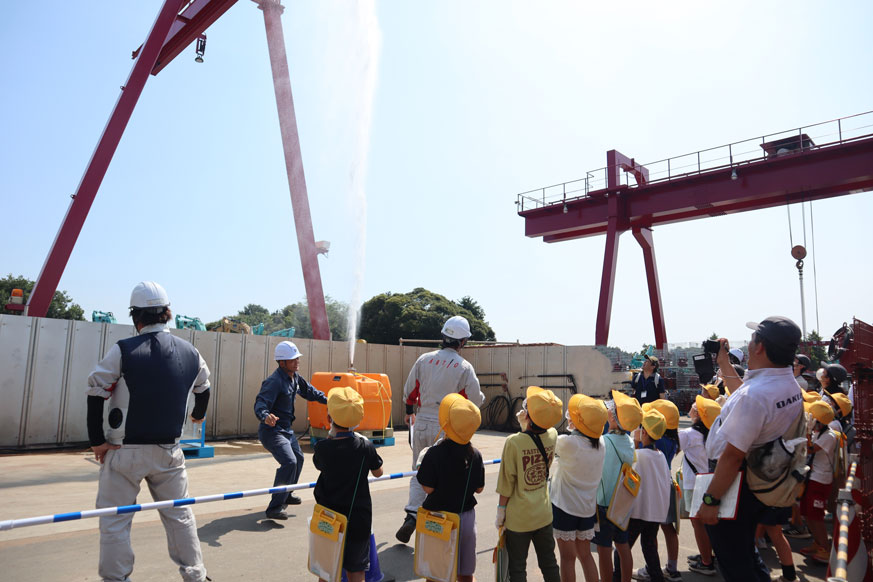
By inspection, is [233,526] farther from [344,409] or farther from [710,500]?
[710,500]

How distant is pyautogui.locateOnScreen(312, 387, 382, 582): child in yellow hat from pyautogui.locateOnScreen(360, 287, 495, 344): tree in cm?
3983

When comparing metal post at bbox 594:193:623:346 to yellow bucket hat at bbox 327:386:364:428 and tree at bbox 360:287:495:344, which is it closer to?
yellow bucket hat at bbox 327:386:364:428

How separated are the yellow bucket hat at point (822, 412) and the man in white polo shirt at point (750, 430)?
2.93m

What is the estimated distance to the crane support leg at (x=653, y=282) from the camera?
22328mm

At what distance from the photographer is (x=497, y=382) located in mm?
17422

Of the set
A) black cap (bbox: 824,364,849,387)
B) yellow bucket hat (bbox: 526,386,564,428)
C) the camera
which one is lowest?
yellow bucket hat (bbox: 526,386,564,428)

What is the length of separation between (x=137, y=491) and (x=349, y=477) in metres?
1.45

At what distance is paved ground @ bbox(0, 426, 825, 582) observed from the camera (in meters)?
4.20

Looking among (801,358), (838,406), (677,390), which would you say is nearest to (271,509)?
(838,406)

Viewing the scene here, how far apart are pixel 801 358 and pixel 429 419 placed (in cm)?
536

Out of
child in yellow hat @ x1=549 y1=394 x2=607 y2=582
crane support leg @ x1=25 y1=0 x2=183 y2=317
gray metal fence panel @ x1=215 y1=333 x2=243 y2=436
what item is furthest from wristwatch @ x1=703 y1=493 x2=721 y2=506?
crane support leg @ x1=25 y1=0 x2=183 y2=317

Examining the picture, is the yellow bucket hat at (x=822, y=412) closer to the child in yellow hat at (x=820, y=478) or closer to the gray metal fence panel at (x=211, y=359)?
the child in yellow hat at (x=820, y=478)

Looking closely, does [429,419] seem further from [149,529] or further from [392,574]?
[149,529]

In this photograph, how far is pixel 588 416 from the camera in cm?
372
